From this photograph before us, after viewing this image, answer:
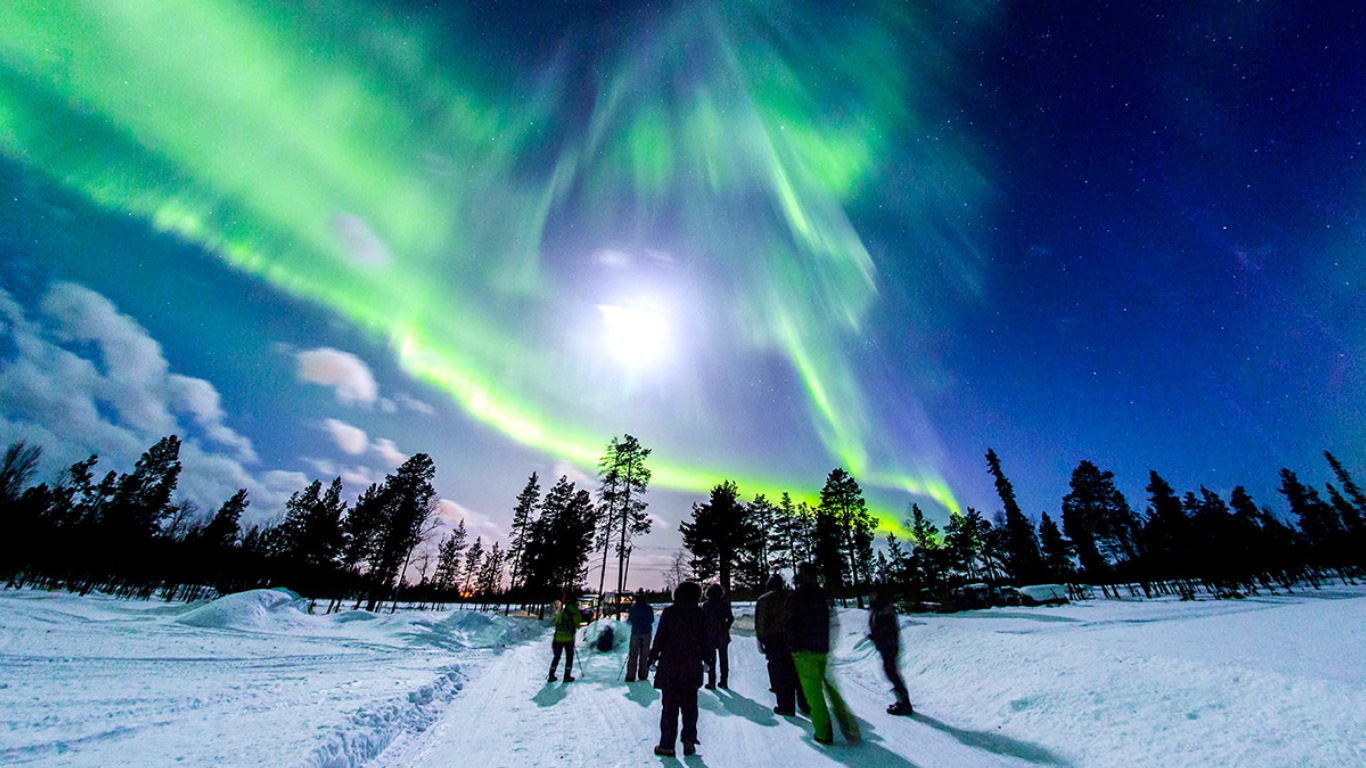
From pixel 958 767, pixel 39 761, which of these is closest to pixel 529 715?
pixel 39 761

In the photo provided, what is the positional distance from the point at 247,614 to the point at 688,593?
22.9 m

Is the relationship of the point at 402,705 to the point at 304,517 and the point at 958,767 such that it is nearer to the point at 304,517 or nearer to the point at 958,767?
the point at 958,767

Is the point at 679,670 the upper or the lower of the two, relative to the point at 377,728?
upper

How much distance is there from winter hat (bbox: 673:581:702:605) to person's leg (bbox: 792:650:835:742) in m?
1.45

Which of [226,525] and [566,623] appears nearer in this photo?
[566,623]

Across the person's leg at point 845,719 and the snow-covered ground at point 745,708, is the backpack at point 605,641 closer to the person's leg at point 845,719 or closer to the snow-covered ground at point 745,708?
the snow-covered ground at point 745,708

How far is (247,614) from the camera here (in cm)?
1855

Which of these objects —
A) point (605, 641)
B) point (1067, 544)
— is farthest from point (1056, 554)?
point (605, 641)

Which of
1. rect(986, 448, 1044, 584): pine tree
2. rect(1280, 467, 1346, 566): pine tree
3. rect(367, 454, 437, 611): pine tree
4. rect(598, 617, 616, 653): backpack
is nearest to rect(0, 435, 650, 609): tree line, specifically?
rect(367, 454, 437, 611): pine tree

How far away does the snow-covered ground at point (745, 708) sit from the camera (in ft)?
14.8

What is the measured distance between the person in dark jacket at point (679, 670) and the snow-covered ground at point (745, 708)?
24 cm

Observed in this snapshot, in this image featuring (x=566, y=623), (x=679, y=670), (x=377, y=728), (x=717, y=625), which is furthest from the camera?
(x=566, y=623)

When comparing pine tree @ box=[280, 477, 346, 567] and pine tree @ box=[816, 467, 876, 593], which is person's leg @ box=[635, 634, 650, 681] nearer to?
pine tree @ box=[816, 467, 876, 593]

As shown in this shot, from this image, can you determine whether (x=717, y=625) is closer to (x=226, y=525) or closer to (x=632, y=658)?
(x=632, y=658)
